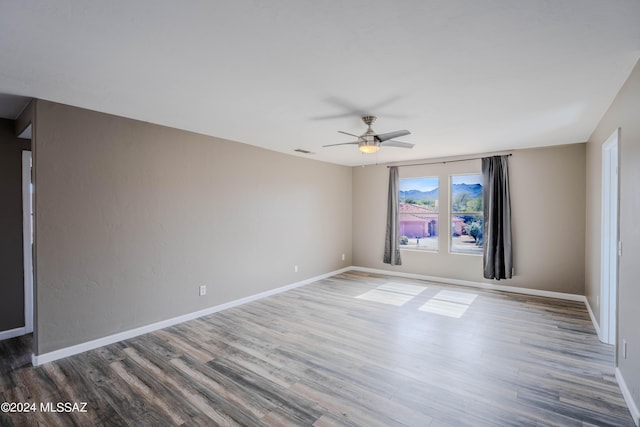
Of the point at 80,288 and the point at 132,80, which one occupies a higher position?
the point at 132,80

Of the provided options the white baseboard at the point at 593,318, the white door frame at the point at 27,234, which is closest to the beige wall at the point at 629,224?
the white baseboard at the point at 593,318

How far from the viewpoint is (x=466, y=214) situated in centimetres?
584

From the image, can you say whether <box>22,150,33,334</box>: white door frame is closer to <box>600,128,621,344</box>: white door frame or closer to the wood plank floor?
the wood plank floor

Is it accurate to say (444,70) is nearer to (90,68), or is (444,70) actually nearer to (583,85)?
(583,85)

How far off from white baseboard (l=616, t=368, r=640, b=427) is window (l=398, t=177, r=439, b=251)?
371 centimetres

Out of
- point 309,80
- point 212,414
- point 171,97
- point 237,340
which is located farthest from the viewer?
point 237,340

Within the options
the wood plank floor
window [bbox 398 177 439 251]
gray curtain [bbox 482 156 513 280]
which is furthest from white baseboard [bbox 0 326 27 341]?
gray curtain [bbox 482 156 513 280]

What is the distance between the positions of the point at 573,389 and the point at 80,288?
15.1 ft

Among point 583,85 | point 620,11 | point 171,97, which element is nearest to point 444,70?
point 620,11

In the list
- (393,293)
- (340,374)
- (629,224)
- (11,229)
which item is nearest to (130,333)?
(11,229)

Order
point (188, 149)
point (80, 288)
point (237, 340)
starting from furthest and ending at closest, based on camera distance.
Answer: point (188, 149)
point (237, 340)
point (80, 288)

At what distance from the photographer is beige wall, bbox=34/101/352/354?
9.60ft

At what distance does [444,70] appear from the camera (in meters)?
2.24

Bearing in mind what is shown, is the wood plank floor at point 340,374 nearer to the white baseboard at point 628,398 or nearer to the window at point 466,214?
the white baseboard at point 628,398
